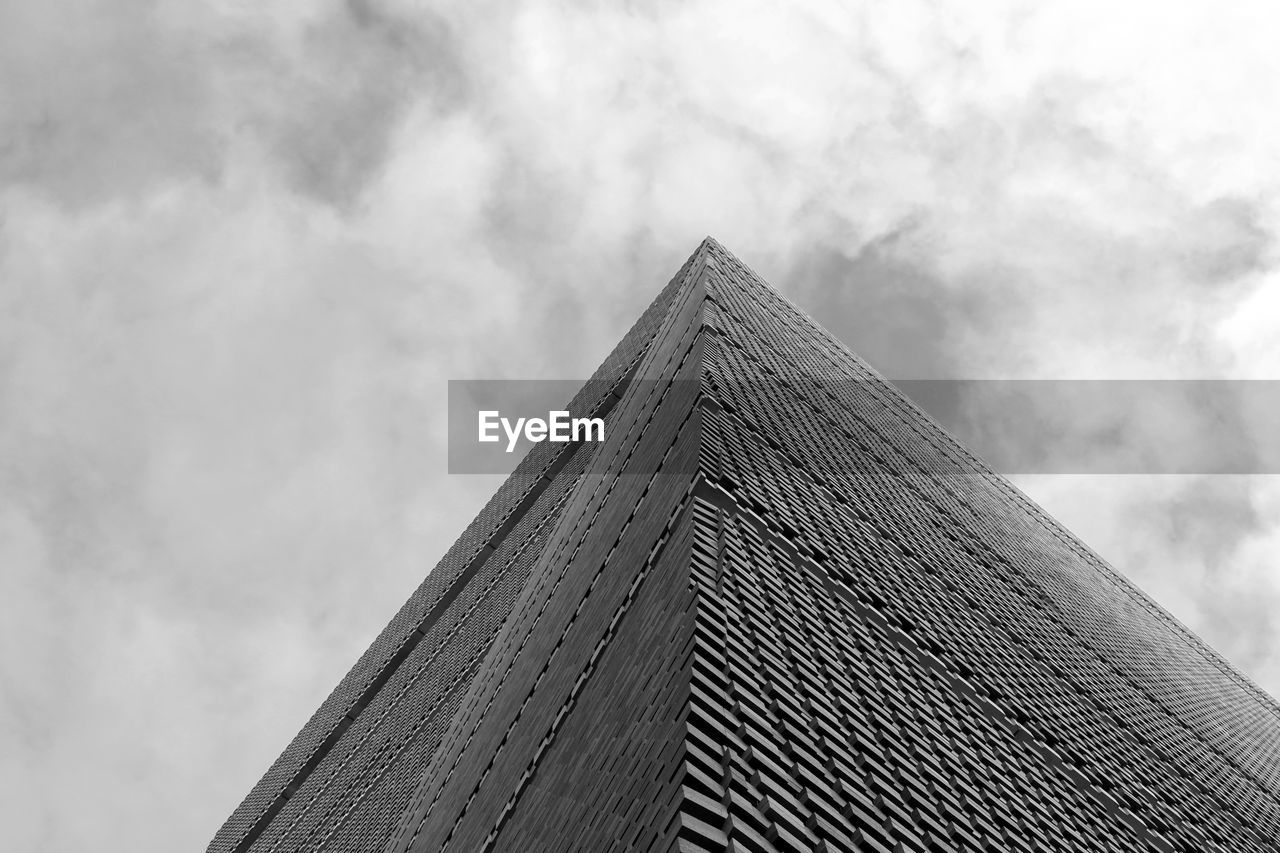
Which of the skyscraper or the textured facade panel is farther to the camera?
the textured facade panel

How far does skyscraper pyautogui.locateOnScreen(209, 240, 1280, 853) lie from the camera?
14766 millimetres

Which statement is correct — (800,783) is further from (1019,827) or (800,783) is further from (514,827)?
(514,827)

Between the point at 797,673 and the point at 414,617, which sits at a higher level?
the point at 414,617

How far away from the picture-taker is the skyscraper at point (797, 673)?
14.8 m

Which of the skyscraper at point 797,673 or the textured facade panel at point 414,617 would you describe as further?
the textured facade panel at point 414,617

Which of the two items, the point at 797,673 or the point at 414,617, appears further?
the point at 414,617

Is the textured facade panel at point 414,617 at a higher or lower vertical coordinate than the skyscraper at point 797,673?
higher

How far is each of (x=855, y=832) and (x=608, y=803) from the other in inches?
116

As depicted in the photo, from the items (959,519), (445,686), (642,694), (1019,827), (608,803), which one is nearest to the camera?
(608,803)

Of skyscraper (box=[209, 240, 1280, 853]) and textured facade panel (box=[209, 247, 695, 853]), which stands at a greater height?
textured facade panel (box=[209, 247, 695, 853])

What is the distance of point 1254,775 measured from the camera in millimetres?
47375

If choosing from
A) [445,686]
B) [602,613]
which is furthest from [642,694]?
[445,686]

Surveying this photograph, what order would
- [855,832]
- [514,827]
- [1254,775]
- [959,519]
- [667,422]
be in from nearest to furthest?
[855,832] < [514,827] < [667,422] < [1254,775] < [959,519]

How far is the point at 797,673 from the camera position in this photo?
58.5ft
